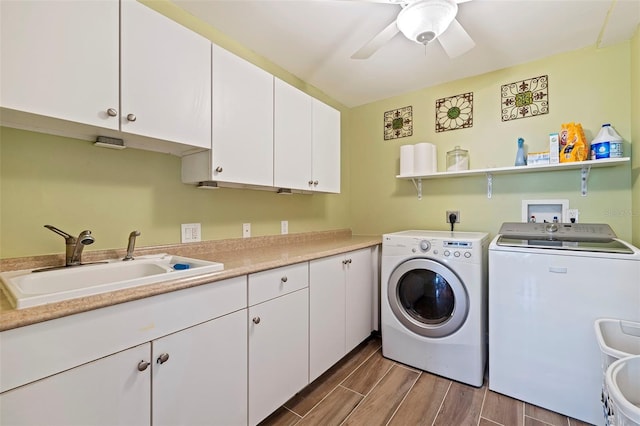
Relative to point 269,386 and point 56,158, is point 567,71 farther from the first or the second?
point 56,158

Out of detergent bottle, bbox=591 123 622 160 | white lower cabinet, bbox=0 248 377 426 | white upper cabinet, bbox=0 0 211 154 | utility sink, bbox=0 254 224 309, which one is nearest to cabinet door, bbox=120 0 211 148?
white upper cabinet, bbox=0 0 211 154

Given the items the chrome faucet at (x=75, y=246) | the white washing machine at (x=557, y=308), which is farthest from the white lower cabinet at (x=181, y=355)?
the white washing machine at (x=557, y=308)

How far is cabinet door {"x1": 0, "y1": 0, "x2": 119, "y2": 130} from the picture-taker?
892 mm

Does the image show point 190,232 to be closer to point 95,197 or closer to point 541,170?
point 95,197

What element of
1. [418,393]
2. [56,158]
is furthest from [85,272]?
[418,393]

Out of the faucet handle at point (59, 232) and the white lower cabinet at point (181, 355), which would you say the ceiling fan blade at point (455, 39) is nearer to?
the white lower cabinet at point (181, 355)

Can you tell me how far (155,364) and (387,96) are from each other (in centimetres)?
282

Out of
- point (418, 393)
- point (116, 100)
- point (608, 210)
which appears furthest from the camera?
point (608, 210)

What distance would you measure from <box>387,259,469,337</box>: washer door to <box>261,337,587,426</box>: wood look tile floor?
336 millimetres

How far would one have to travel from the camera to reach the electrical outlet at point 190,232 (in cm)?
162

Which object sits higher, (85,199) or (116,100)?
(116,100)

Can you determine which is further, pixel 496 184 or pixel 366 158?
pixel 366 158

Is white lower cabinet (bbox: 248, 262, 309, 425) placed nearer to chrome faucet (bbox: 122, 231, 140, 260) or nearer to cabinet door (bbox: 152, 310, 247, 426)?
cabinet door (bbox: 152, 310, 247, 426)

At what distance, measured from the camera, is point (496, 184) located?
2.24 meters
